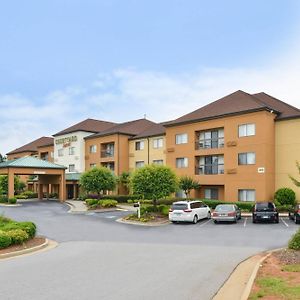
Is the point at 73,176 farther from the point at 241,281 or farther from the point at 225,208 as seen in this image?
the point at 241,281

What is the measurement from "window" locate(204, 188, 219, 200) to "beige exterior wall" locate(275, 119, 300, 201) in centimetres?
634

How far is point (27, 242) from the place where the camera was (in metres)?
16.1

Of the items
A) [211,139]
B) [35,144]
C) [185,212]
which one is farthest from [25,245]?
[35,144]

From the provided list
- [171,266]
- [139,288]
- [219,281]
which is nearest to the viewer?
[139,288]

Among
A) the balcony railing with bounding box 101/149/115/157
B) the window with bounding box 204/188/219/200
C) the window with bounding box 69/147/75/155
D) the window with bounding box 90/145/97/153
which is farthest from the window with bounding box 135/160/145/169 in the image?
the window with bounding box 69/147/75/155

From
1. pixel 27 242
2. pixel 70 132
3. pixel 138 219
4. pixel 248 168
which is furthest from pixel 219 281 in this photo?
pixel 70 132

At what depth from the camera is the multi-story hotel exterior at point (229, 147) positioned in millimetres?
35094

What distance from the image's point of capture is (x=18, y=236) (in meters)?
15.3

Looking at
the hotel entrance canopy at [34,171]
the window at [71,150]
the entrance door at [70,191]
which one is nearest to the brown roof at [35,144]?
the window at [71,150]

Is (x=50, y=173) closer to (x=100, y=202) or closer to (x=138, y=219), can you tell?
(x=100, y=202)

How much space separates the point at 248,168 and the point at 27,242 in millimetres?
24548

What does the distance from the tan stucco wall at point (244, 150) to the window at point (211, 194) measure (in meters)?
1.28

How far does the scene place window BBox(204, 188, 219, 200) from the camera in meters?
Result: 39.7

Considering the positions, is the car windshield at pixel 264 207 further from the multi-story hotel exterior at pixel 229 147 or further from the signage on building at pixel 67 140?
the signage on building at pixel 67 140
